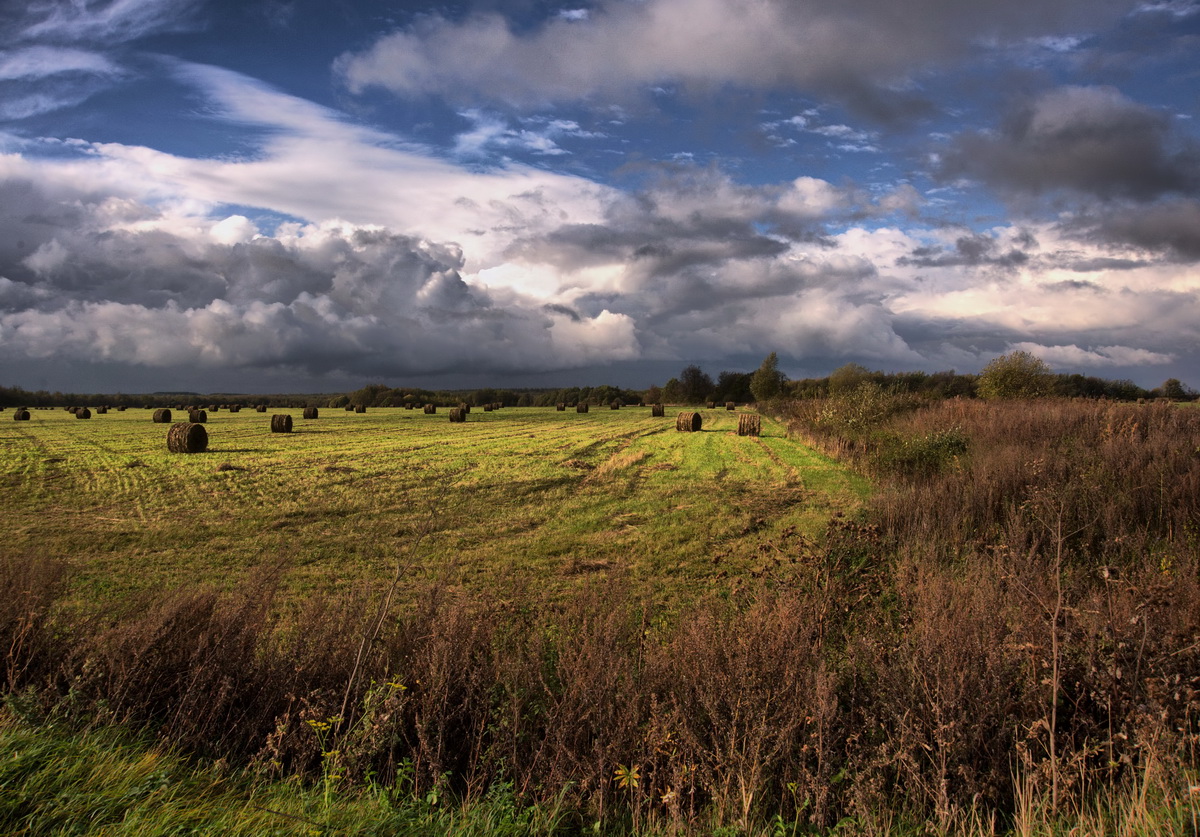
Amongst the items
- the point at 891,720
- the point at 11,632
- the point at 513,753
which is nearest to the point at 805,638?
the point at 891,720

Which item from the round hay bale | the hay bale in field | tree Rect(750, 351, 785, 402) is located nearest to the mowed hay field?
the round hay bale

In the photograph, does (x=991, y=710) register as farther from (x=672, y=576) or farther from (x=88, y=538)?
(x=88, y=538)

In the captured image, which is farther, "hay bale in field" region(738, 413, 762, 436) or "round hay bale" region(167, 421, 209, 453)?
"hay bale in field" region(738, 413, 762, 436)

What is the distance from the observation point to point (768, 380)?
328ft

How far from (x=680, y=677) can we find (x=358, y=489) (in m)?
16.0

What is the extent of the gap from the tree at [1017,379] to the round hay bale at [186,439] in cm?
4698

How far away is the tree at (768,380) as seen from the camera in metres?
99.5

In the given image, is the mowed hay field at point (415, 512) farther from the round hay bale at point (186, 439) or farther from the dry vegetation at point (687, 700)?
the dry vegetation at point (687, 700)

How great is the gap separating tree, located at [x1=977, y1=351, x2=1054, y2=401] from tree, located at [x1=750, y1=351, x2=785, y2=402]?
54173mm

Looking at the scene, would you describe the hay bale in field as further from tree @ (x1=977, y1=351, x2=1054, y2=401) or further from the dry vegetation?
the dry vegetation

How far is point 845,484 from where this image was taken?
20750mm

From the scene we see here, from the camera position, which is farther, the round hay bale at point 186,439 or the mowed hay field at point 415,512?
the round hay bale at point 186,439

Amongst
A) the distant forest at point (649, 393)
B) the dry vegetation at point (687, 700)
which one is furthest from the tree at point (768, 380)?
the dry vegetation at point (687, 700)

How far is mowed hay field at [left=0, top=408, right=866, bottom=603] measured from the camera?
11.2m
